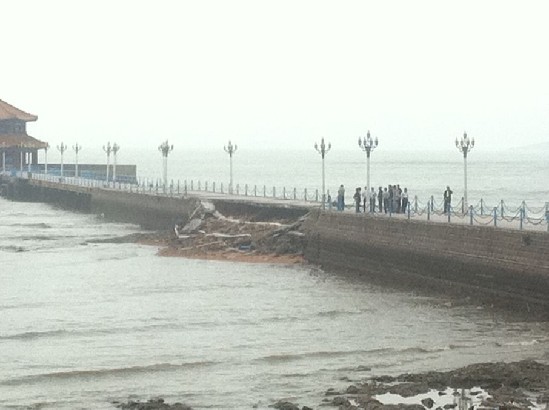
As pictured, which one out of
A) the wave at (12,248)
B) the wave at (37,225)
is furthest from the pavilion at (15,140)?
the wave at (12,248)

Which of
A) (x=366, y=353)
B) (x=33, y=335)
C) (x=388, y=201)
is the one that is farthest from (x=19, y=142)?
(x=366, y=353)

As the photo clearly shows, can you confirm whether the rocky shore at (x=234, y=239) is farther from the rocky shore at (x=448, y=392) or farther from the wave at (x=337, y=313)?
the rocky shore at (x=448, y=392)

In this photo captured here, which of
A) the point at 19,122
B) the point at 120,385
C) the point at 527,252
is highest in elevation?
the point at 19,122

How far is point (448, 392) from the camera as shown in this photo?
19.8 metres

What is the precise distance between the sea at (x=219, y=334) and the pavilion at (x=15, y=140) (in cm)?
5971

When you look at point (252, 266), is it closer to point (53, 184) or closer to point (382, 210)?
point (382, 210)

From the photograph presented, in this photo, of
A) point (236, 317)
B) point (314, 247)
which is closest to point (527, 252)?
point (236, 317)

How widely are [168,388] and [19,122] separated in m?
84.9

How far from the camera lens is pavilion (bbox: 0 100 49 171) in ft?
326

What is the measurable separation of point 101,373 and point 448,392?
7047 mm

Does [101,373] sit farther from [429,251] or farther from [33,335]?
[429,251]

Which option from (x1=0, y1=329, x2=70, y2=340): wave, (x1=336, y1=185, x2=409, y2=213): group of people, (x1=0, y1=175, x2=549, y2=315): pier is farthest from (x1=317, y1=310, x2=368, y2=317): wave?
(x1=336, y1=185, x2=409, y2=213): group of people

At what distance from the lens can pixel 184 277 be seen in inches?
1487

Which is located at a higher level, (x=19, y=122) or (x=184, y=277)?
(x=19, y=122)
